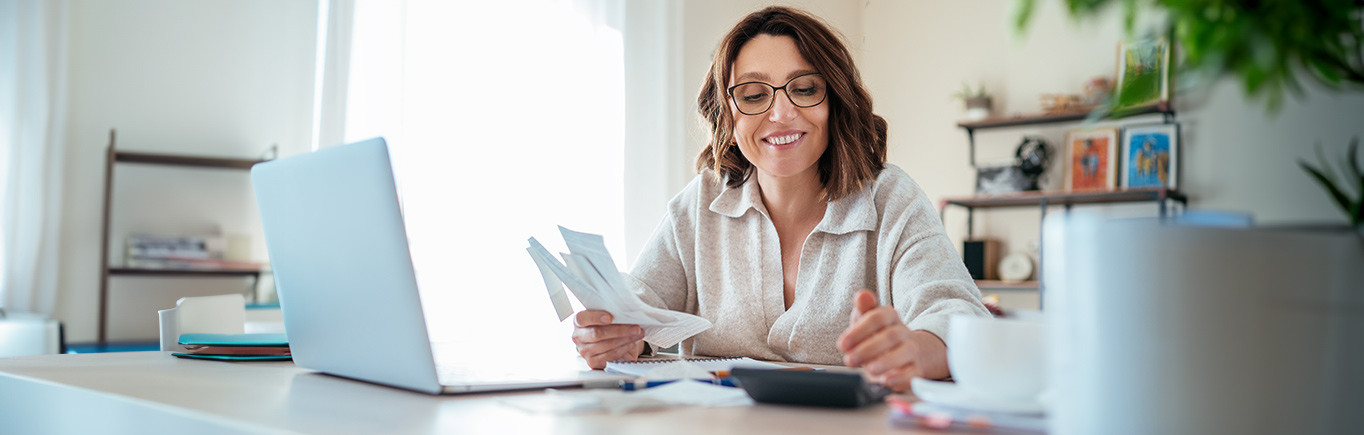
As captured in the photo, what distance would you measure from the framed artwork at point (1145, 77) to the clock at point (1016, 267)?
4.19 metres

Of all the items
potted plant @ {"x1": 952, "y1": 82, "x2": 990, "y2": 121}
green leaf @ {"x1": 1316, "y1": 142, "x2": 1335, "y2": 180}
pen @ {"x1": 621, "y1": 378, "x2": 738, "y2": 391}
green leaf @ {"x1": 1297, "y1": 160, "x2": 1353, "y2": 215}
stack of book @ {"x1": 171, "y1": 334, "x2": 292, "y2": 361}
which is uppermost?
potted plant @ {"x1": 952, "y1": 82, "x2": 990, "y2": 121}

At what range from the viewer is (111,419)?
757 mm

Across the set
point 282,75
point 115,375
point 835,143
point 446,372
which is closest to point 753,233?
point 835,143

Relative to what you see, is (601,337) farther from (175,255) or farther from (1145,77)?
(175,255)

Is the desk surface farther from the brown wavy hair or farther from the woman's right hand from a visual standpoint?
the brown wavy hair

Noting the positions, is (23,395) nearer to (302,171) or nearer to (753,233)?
(302,171)

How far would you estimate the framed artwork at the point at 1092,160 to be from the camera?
14.1 ft

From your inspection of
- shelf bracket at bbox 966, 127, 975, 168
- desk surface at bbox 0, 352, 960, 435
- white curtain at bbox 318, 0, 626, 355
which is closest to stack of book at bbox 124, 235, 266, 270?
white curtain at bbox 318, 0, 626, 355

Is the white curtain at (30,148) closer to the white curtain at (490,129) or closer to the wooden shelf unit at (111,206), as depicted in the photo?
the wooden shelf unit at (111,206)

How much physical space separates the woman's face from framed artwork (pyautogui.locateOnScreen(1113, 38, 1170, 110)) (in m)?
1.20

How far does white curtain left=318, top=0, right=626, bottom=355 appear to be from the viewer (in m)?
3.32

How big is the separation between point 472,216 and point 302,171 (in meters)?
2.66

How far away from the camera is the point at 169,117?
374cm

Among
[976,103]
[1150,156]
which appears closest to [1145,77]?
[1150,156]
